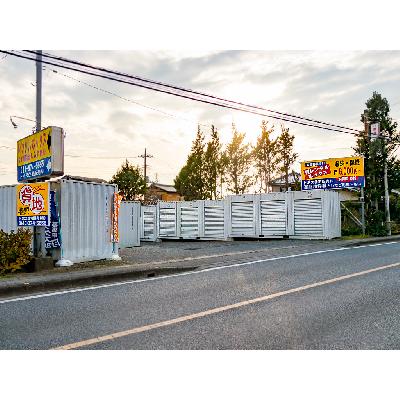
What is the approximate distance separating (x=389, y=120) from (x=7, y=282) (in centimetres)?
2708

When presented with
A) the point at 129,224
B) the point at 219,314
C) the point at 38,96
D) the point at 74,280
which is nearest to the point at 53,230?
the point at 74,280

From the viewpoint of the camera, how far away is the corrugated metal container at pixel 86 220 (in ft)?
38.2

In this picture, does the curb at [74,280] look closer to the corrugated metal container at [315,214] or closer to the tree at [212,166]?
the corrugated metal container at [315,214]

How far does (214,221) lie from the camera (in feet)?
82.1

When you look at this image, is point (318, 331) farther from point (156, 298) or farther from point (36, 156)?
point (36, 156)

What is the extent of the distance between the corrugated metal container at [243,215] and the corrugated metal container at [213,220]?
15.6 inches

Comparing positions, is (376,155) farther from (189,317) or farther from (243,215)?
(189,317)

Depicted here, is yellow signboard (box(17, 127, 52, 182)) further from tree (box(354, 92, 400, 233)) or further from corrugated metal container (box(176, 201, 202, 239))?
tree (box(354, 92, 400, 233))

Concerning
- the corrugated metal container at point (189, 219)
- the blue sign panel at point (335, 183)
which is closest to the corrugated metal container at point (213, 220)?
the corrugated metal container at point (189, 219)

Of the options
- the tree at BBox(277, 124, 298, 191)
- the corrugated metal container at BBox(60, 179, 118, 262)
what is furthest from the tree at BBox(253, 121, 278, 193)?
the corrugated metal container at BBox(60, 179, 118, 262)

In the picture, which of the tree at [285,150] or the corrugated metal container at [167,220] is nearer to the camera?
the corrugated metal container at [167,220]

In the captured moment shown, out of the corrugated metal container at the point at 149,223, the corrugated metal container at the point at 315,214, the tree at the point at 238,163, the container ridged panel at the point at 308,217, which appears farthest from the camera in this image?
the tree at the point at 238,163

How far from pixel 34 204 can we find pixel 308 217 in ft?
50.6

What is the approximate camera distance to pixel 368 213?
26000 mm
